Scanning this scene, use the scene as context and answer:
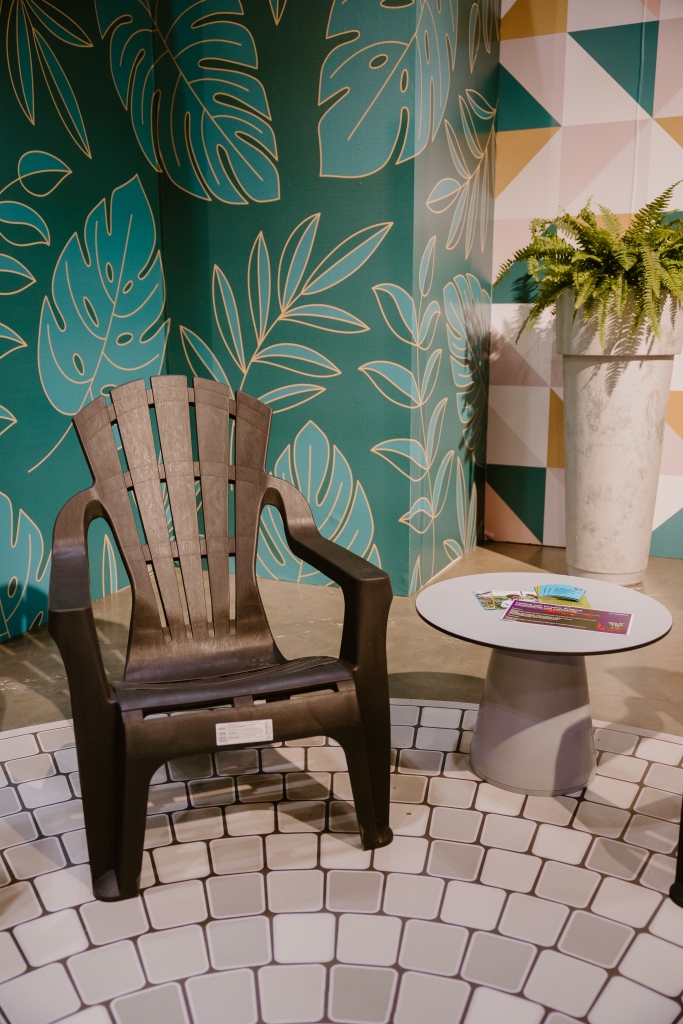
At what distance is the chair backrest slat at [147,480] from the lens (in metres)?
2.17

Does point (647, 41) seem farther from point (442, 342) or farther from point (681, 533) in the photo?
point (681, 533)

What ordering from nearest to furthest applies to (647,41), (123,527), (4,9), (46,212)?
(123,527) < (4,9) < (46,212) < (647,41)

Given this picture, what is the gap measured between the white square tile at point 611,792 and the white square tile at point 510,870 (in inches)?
11.8

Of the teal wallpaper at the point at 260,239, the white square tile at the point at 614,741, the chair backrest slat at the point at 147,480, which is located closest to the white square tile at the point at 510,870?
the white square tile at the point at 614,741

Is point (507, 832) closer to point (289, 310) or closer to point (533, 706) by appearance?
point (533, 706)

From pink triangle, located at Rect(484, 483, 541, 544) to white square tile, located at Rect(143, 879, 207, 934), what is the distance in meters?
2.94

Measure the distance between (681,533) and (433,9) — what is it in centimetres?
250

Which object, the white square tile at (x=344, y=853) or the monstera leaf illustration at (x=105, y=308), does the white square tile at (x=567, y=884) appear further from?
the monstera leaf illustration at (x=105, y=308)

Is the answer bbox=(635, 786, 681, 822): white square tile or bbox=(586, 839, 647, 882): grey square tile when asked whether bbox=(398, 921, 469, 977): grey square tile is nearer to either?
bbox=(586, 839, 647, 882): grey square tile

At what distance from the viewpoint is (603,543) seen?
3.51m

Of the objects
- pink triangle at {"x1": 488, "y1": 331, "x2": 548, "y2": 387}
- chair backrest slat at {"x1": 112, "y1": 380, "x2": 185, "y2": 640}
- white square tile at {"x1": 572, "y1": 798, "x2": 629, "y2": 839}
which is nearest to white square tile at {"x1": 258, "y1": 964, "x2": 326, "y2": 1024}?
white square tile at {"x1": 572, "y1": 798, "x2": 629, "y2": 839}

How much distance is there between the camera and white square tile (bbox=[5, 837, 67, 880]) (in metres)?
1.71

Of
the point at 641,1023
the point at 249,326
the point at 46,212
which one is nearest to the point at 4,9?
the point at 46,212

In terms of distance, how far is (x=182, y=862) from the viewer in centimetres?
173
